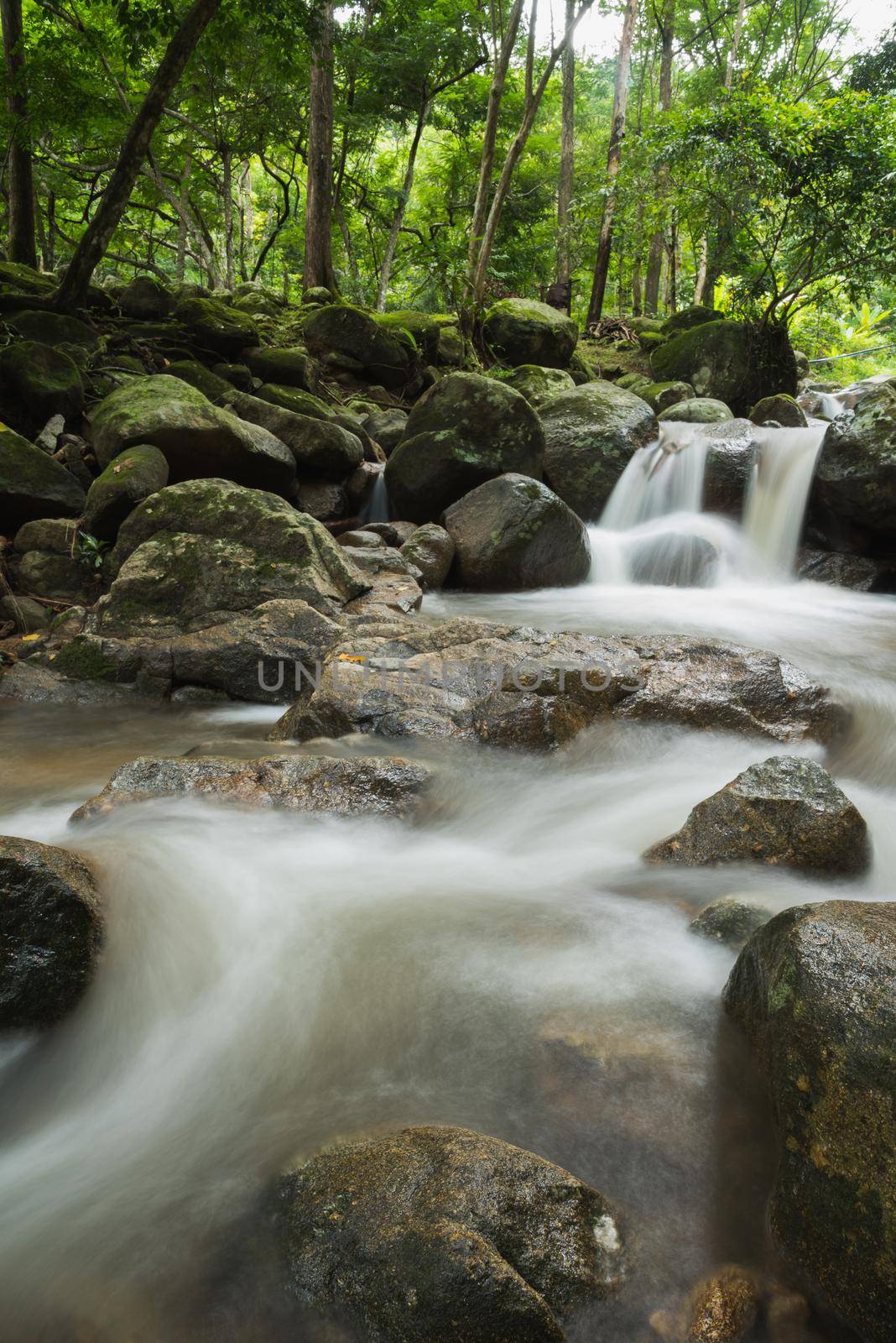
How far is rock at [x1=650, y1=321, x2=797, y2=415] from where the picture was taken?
563 inches

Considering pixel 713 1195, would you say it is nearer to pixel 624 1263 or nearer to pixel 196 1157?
pixel 624 1263

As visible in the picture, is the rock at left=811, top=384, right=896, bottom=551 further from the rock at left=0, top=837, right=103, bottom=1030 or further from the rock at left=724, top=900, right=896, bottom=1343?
the rock at left=0, top=837, right=103, bottom=1030

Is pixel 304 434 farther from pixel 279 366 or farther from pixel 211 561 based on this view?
pixel 211 561

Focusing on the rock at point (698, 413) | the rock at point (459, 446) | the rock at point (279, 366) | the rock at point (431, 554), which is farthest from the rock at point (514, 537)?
the rock at point (698, 413)

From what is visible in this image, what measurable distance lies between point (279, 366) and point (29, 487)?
5.11m

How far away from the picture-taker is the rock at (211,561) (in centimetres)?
579

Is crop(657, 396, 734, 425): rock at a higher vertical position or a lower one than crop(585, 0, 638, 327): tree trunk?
lower

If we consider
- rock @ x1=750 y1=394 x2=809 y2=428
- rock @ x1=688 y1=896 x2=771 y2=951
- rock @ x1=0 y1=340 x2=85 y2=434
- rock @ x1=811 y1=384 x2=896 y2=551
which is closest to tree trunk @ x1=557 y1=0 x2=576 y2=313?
rock @ x1=750 y1=394 x2=809 y2=428

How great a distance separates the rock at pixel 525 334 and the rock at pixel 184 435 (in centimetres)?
850

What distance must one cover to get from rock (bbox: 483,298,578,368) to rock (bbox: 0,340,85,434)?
29.1 ft

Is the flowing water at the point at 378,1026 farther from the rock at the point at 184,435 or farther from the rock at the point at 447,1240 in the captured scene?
the rock at the point at 184,435

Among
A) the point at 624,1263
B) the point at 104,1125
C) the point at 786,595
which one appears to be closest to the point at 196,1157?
the point at 104,1125

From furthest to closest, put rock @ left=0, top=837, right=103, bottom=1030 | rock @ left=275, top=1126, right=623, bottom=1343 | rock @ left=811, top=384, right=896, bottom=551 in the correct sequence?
1. rock @ left=811, top=384, right=896, bottom=551
2. rock @ left=0, top=837, right=103, bottom=1030
3. rock @ left=275, top=1126, right=623, bottom=1343

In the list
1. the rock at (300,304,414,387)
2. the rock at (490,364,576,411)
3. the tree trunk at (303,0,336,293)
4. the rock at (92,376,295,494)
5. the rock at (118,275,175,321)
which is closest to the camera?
the rock at (92,376,295,494)
